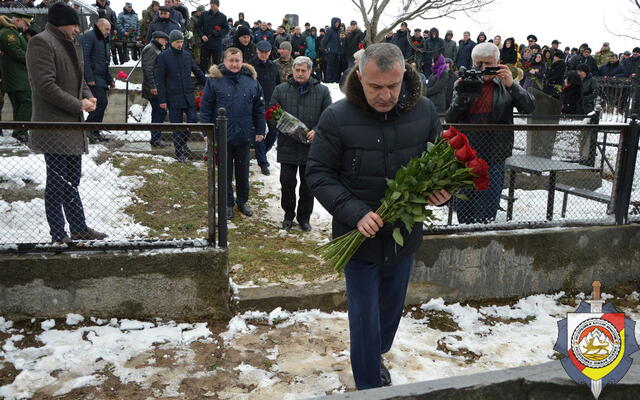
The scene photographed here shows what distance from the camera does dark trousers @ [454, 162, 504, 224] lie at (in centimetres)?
486

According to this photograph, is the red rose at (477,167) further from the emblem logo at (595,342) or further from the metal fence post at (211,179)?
the metal fence post at (211,179)

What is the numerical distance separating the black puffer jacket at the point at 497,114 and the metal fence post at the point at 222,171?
2.06 meters

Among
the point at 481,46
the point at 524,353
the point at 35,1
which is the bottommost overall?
the point at 524,353

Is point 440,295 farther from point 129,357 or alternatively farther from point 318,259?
point 129,357

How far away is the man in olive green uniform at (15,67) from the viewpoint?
26.1ft

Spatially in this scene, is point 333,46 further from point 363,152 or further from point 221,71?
point 363,152

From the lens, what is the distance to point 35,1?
13273mm

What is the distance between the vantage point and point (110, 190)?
642 cm

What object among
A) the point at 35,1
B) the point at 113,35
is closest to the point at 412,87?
the point at 35,1

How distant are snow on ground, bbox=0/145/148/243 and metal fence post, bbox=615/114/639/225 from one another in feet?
14.5

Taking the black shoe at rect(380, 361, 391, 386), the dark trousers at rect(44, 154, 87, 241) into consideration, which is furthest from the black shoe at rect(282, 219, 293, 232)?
the black shoe at rect(380, 361, 391, 386)

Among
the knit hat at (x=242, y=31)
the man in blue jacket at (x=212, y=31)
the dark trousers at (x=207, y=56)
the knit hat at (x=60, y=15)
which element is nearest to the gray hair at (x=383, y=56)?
the knit hat at (x=60, y=15)

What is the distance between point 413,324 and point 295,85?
297 cm

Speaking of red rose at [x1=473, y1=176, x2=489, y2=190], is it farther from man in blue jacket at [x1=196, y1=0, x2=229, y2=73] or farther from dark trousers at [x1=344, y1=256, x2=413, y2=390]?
man in blue jacket at [x1=196, y1=0, x2=229, y2=73]
